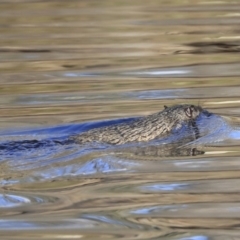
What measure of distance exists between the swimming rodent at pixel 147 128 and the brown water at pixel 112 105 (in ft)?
1.35

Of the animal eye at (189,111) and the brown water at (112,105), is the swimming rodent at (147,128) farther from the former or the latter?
the brown water at (112,105)

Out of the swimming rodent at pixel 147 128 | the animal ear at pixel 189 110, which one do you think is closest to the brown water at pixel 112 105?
the swimming rodent at pixel 147 128

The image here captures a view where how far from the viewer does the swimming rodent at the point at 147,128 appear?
9.52 metres

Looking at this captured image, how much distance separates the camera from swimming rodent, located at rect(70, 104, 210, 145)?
31.2ft

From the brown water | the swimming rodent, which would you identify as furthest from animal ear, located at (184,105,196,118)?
the brown water

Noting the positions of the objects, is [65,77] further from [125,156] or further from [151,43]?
[125,156]

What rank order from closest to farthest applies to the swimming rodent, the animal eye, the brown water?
the brown water < the swimming rodent < the animal eye

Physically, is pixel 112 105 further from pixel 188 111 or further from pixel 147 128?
pixel 147 128

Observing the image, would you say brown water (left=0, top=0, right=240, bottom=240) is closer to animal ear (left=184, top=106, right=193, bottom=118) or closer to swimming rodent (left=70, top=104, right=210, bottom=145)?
swimming rodent (left=70, top=104, right=210, bottom=145)

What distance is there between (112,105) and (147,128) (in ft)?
4.46

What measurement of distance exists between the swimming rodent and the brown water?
0.41 m

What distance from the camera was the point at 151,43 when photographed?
1505cm

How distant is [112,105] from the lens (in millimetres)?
11078

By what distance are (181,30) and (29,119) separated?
20.9ft
